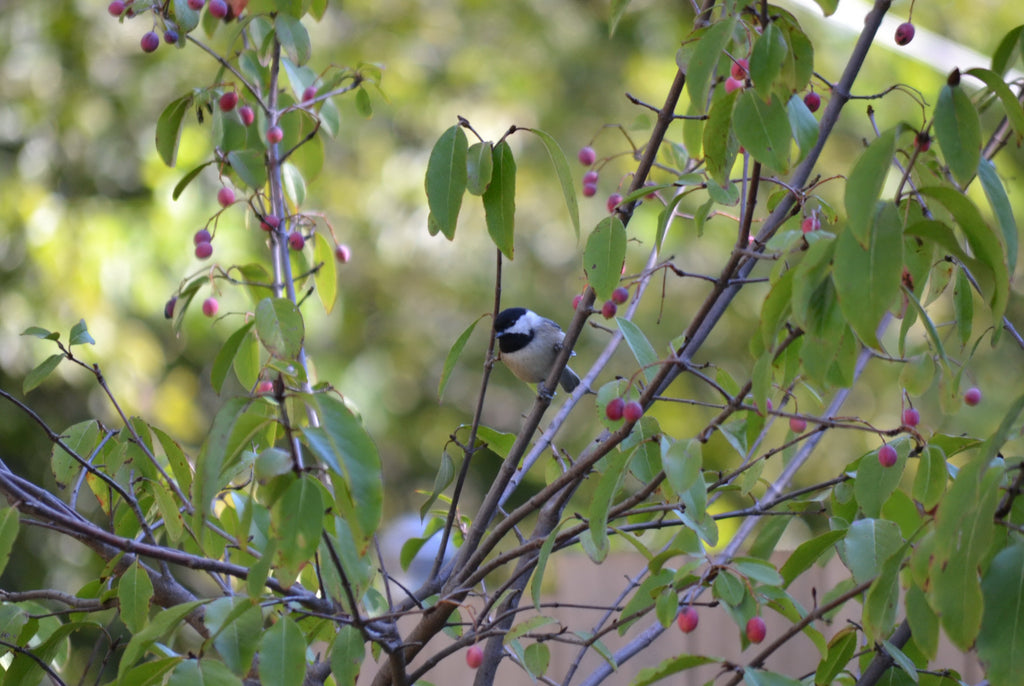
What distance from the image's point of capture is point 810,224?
1236 millimetres

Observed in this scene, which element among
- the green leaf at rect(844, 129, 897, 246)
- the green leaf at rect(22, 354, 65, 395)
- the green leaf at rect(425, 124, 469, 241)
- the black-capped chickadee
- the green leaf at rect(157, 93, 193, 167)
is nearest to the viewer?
the green leaf at rect(844, 129, 897, 246)

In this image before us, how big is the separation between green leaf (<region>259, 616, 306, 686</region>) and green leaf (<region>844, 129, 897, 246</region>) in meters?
0.62

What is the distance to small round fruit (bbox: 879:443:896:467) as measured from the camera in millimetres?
1073

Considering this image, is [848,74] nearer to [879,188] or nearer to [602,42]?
[879,188]

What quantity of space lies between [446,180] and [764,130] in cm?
37

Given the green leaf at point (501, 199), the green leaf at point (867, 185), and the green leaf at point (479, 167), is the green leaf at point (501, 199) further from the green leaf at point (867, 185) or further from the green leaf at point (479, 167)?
the green leaf at point (867, 185)

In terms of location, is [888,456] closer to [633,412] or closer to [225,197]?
[633,412]

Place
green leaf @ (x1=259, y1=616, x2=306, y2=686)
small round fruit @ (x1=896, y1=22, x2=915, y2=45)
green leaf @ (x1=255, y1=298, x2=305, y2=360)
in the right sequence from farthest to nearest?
1. small round fruit @ (x1=896, y1=22, x2=915, y2=45)
2. green leaf @ (x1=255, y1=298, x2=305, y2=360)
3. green leaf @ (x1=259, y1=616, x2=306, y2=686)

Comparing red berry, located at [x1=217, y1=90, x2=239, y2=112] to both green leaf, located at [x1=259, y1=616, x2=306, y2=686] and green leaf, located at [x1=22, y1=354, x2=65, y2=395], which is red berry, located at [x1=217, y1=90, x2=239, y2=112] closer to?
green leaf, located at [x1=22, y1=354, x2=65, y2=395]

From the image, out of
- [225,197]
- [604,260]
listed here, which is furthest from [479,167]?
[225,197]

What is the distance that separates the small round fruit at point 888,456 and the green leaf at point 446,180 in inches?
21.2

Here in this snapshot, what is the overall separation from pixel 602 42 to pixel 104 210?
2999mm

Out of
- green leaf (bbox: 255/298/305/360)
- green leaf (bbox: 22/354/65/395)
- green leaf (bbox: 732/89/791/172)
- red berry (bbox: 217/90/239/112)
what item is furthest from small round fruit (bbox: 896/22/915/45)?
green leaf (bbox: 22/354/65/395)

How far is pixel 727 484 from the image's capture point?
→ 139 cm
